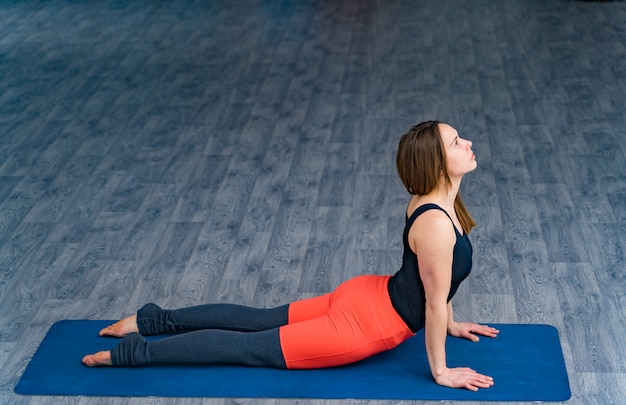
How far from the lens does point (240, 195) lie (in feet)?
13.7

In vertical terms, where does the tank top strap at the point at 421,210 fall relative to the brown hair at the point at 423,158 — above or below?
below

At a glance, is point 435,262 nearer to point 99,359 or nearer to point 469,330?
point 469,330

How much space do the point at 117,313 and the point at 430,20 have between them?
4.19 m

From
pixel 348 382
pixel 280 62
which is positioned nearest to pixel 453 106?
pixel 280 62

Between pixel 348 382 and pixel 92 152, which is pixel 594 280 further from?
pixel 92 152

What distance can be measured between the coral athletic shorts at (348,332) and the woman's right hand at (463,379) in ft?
0.53

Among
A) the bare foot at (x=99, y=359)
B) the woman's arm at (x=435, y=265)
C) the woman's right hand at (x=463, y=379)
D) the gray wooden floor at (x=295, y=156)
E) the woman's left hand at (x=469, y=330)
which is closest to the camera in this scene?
the woman's arm at (x=435, y=265)

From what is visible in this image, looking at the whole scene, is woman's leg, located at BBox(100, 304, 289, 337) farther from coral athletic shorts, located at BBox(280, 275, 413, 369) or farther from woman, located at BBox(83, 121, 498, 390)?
coral athletic shorts, located at BBox(280, 275, 413, 369)

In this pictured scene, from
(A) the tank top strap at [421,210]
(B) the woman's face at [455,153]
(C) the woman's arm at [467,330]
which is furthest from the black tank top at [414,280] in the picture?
(C) the woman's arm at [467,330]

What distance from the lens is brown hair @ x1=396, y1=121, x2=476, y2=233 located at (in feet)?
8.43

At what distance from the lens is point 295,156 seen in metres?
4.57

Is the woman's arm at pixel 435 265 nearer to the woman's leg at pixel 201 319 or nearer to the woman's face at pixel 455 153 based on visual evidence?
the woman's face at pixel 455 153

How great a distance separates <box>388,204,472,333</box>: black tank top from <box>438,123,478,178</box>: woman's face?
127mm

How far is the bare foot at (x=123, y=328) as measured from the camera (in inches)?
119
